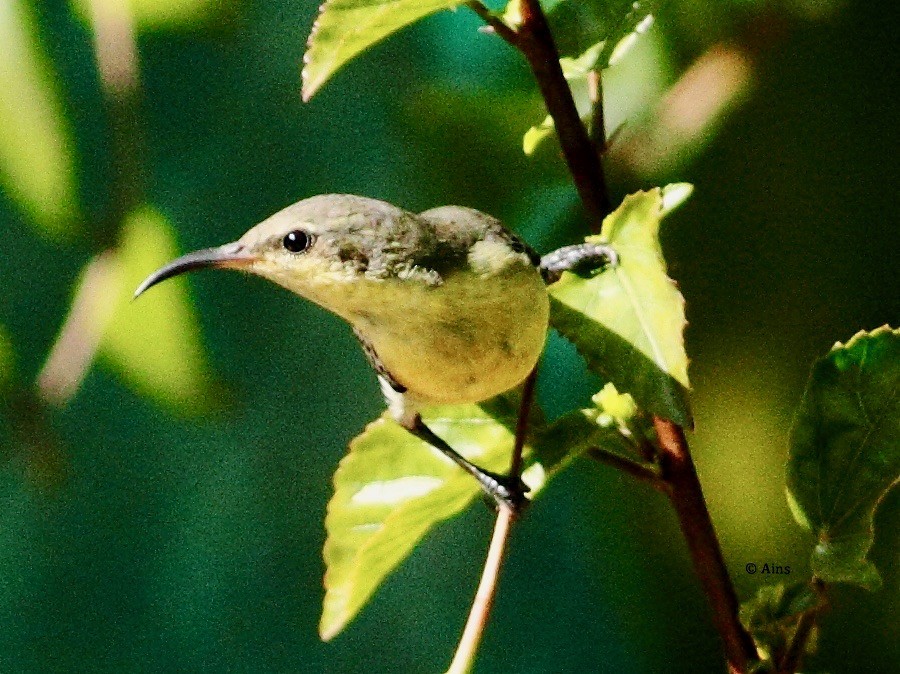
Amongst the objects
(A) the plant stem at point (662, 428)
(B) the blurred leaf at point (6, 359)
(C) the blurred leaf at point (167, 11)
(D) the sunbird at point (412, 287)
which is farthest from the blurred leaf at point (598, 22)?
(B) the blurred leaf at point (6, 359)

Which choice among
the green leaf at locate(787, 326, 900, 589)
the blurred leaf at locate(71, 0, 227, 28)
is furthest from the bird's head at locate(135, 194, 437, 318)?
the blurred leaf at locate(71, 0, 227, 28)

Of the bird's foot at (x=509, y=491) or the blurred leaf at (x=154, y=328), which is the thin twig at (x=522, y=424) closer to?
the bird's foot at (x=509, y=491)

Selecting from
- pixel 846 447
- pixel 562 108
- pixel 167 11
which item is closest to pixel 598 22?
pixel 562 108

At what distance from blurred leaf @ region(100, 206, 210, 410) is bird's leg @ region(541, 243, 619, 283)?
409mm

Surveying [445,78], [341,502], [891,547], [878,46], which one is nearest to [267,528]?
[341,502]

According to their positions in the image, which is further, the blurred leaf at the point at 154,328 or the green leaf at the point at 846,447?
the blurred leaf at the point at 154,328

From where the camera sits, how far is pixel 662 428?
0.58m

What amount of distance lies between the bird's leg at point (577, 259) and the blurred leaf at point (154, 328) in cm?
41

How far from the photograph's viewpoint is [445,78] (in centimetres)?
82

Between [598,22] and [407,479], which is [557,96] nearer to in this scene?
[598,22]

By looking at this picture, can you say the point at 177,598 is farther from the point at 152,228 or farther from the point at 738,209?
the point at 738,209

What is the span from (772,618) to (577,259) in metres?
0.27

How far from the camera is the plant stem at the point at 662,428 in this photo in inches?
20.4

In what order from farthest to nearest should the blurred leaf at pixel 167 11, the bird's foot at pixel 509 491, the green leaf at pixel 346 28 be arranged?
the blurred leaf at pixel 167 11
the bird's foot at pixel 509 491
the green leaf at pixel 346 28
